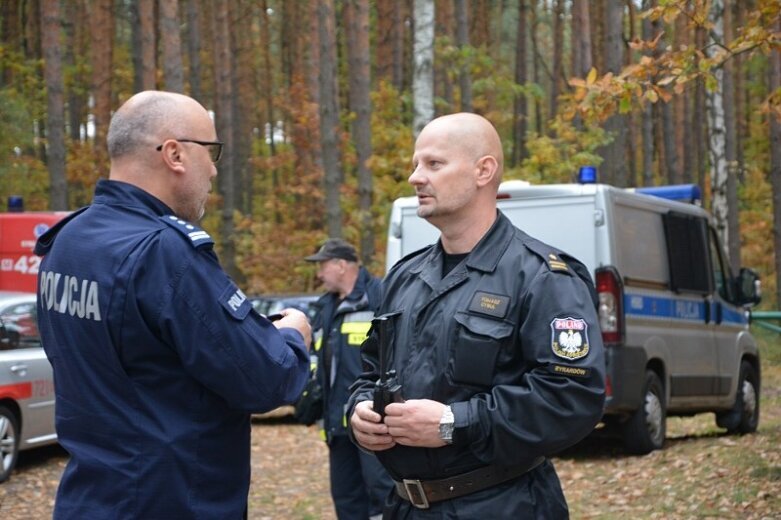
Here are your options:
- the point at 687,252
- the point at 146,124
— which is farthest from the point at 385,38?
the point at 146,124

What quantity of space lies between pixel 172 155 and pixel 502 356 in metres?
1.19

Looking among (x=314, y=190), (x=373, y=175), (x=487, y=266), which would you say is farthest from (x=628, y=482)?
(x=314, y=190)

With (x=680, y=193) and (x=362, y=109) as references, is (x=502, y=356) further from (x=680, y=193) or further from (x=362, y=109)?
(x=362, y=109)

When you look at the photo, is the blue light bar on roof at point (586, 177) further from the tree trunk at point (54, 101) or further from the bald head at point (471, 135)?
the tree trunk at point (54, 101)

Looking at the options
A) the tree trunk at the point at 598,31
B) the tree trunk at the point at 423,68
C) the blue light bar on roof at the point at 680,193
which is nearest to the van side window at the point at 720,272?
the blue light bar on roof at the point at 680,193

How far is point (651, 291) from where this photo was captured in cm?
1133

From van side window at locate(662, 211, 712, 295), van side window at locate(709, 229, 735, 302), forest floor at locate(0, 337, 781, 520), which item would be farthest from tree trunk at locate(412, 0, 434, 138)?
van side window at locate(662, 211, 712, 295)

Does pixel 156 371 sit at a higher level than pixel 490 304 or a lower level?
lower

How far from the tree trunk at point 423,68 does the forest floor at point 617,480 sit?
227 inches

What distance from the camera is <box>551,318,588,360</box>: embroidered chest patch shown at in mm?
3572

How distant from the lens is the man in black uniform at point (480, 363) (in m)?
3.56

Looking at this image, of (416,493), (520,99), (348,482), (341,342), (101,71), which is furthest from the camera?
(520,99)

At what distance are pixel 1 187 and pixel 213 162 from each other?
21740mm

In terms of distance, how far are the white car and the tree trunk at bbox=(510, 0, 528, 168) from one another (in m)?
26.7
